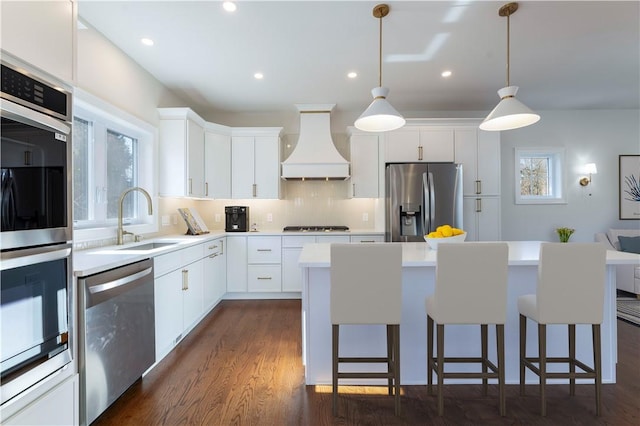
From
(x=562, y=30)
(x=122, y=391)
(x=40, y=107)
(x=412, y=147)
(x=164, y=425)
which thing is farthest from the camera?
(x=412, y=147)

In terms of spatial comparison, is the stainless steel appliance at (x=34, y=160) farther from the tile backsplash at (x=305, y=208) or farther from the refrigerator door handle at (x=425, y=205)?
the refrigerator door handle at (x=425, y=205)

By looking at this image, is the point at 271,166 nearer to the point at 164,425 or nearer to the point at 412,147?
the point at 412,147

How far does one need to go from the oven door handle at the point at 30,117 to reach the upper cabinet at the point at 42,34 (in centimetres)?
20

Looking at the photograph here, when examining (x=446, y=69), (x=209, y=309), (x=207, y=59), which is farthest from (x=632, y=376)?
(x=207, y=59)

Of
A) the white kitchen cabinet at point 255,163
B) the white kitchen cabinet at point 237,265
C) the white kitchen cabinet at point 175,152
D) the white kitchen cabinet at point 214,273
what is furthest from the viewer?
the white kitchen cabinet at point 255,163

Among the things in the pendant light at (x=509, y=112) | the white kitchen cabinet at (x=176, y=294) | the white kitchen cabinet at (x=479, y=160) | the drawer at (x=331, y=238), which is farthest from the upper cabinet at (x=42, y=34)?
the white kitchen cabinet at (x=479, y=160)

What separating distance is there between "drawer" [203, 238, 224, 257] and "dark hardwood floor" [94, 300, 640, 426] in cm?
112

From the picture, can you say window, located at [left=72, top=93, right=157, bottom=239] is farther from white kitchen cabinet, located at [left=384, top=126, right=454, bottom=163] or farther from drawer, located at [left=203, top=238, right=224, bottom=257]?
white kitchen cabinet, located at [left=384, top=126, right=454, bottom=163]

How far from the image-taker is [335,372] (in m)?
1.81

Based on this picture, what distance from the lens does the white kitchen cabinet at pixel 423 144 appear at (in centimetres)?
408

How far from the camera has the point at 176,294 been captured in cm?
269

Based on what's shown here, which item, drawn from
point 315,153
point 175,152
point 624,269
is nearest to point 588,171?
point 624,269

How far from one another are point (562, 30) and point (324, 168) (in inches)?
106

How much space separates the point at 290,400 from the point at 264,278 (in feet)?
7.45
